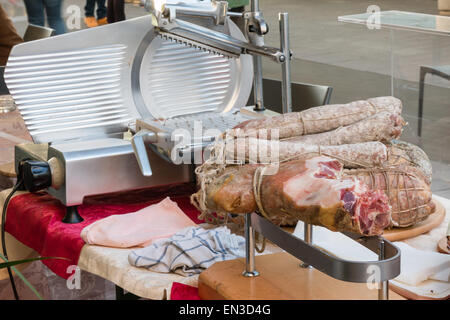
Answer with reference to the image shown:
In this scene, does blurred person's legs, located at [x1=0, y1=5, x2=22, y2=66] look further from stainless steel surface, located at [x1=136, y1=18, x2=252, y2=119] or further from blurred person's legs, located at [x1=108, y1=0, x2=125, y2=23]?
stainless steel surface, located at [x1=136, y1=18, x2=252, y2=119]

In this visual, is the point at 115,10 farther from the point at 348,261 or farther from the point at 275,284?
the point at 348,261

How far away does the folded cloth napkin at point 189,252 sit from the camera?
4.08 feet

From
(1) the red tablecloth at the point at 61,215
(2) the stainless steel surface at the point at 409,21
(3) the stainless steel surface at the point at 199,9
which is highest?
(3) the stainless steel surface at the point at 199,9

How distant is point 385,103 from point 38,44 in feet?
2.54

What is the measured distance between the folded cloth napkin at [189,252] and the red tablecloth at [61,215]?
0.58 feet

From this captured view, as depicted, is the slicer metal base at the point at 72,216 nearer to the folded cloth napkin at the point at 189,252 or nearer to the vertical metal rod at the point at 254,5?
the folded cloth napkin at the point at 189,252

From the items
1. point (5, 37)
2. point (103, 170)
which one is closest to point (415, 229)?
point (103, 170)

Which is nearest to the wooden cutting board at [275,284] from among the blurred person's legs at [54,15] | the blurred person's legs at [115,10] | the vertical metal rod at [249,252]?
the vertical metal rod at [249,252]

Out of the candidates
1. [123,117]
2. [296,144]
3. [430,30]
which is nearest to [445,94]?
[430,30]

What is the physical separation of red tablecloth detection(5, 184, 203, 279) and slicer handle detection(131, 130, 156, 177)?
0.18 metres

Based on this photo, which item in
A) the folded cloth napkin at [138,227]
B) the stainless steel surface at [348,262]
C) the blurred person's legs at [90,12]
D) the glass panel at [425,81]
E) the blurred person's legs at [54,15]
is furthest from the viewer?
the blurred person's legs at [90,12]

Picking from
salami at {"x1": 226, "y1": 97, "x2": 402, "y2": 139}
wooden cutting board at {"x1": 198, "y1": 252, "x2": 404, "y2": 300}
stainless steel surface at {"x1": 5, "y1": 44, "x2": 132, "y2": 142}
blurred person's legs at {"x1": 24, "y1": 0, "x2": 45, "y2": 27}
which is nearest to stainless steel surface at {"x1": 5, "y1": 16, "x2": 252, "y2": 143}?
stainless steel surface at {"x1": 5, "y1": 44, "x2": 132, "y2": 142}

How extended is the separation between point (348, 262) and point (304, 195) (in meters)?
0.11

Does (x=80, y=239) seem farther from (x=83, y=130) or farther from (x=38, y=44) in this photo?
(x=38, y=44)
